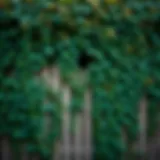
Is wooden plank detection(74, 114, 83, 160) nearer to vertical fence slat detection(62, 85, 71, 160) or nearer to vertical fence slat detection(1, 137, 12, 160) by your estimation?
vertical fence slat detection(62, 85, 71, 160)

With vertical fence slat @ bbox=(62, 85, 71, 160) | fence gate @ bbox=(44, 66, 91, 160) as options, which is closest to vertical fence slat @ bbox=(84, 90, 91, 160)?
fence gate @ bbox=(44, 66, 91, 160)

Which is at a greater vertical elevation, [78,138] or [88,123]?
[88,123]

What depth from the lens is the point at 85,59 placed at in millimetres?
4602

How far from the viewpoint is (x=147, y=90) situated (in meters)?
4.70

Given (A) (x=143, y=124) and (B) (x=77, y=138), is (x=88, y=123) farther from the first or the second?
(A) (x=143, y=124)

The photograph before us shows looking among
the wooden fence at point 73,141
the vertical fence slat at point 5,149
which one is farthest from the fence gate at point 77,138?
the vertical fence slat at point 5,149

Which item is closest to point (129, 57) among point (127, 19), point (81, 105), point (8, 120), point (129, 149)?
point (127, 19)

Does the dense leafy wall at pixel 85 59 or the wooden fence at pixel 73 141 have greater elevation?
the dense leafy wall at pixel 85 59

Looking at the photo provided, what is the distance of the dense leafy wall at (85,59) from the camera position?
14.5 ft

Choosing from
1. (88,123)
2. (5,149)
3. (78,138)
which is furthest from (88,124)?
(5,149)

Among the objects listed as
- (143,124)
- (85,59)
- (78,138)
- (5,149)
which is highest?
(85,59)

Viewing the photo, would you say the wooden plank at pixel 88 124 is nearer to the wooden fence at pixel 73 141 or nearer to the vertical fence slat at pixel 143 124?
the wooden fence at pixel 73 141

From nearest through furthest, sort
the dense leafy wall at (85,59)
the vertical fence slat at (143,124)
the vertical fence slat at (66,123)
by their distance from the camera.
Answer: the dense leafy wall at (85,59) → the vertical fence slat at (66,123) → the vertical fence slat at (143,124)

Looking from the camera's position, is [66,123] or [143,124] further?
[143,124]
